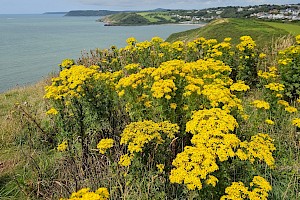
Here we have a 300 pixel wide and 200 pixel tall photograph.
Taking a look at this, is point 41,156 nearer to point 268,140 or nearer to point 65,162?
point 65,162

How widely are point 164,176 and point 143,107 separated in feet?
3.44

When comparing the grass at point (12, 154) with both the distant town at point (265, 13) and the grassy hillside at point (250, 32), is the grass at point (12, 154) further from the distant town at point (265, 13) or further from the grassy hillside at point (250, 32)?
the distant town at point (265, 13)

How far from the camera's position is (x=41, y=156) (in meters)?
4.98

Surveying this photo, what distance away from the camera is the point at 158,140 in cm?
Result: 331

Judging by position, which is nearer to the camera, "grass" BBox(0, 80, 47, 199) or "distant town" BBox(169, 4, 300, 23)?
"grass" BBox(0, 80, 47, 199)

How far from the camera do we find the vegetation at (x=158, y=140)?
2.85 metres

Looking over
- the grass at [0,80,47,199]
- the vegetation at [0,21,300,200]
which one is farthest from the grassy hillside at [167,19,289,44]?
the grass at [0,80,47,199]

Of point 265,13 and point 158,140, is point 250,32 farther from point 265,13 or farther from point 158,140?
point 265,13

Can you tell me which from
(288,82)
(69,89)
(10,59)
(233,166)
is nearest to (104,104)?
(69,89)

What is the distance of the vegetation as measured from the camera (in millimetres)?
2846

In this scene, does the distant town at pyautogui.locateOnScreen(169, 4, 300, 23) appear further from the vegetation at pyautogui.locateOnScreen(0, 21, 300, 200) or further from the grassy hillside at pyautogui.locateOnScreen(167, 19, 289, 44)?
the vegetation at pyautogui.locateOnScreen(0, 21, 300, 200)

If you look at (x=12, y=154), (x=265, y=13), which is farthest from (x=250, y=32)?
(x=265, y=13)

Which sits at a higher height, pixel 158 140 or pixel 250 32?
pixel 250 32

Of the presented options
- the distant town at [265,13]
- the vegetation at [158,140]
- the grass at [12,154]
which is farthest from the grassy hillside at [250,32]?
the distant town at [265,13]
